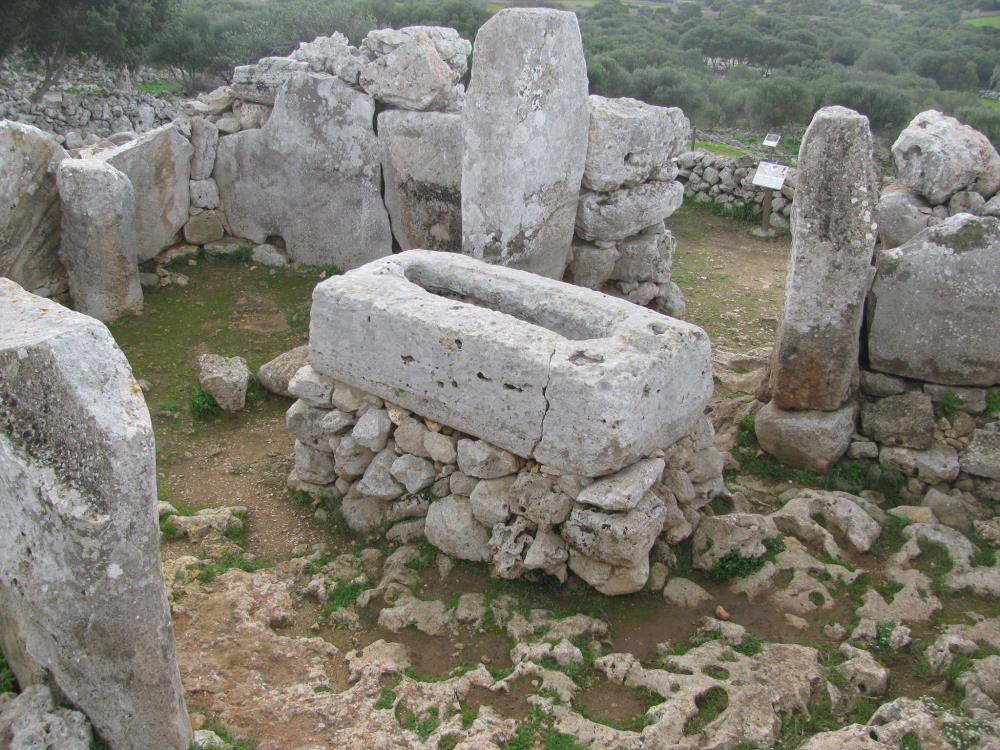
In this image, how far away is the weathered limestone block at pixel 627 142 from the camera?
7.51 m

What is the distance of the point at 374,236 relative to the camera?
894cm

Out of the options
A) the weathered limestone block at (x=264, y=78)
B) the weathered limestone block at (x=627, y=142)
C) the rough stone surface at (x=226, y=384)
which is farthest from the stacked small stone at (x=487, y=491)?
the weathered limestone block at (x=264, y=78)

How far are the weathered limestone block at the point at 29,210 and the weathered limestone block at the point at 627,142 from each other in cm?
441

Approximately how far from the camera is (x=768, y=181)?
1095 cm

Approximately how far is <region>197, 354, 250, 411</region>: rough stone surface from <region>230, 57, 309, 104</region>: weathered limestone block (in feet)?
10.7

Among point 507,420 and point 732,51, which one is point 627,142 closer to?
point 507,420

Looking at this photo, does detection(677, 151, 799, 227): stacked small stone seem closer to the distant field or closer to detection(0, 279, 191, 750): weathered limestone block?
detection(0, 279, 191, 750): weathered limestone block

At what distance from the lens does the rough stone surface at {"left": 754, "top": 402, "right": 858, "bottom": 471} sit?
6262 mm

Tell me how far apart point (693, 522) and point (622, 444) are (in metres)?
1.02

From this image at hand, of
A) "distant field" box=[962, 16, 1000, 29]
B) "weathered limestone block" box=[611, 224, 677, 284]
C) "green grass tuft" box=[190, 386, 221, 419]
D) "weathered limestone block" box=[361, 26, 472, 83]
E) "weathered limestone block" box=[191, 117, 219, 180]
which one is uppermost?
"distant field" box=[962, 16, 1000, 29]

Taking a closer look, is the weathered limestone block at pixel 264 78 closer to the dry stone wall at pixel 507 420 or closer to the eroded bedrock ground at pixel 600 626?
the eroded bedrock ground at pixel 600 626

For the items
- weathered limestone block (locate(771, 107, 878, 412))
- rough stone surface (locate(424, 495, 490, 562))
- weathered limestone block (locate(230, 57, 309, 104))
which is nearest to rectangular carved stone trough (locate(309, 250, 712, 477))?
rough stone surface (locate(424, 495, 490, 562))

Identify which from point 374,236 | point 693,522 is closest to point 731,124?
point 374,236

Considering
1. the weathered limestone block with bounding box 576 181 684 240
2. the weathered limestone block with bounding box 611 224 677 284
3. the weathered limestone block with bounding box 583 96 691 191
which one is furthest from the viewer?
the weathered limestone block with bounding box 611 224 677 284
